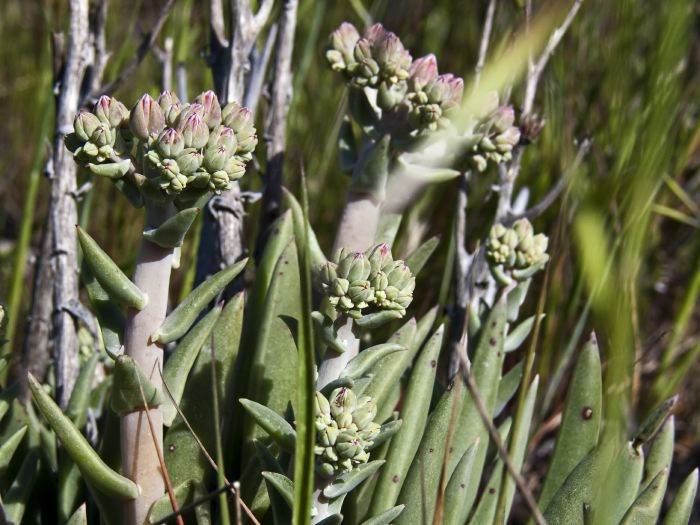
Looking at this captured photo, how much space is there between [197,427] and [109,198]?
120 centimetres

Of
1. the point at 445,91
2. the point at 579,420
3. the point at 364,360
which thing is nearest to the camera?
the point at 364,360

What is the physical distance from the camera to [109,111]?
758 mm

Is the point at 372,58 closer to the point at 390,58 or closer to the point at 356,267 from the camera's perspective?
the point at 390,58

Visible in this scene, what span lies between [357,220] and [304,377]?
435mm

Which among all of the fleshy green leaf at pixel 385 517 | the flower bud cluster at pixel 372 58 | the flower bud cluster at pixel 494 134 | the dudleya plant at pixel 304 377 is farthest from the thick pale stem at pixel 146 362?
the flower bud cluster at pixel 494 134

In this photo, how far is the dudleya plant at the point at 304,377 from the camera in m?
0.75

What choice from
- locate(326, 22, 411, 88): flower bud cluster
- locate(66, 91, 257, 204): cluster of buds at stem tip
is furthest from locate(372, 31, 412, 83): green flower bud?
locate(66, 91, 257, 204): cluster of buds at stem tip

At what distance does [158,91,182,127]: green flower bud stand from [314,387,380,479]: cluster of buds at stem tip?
0.29m

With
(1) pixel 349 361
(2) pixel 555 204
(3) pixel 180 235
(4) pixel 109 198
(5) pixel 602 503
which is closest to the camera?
(5) pixel 602 503

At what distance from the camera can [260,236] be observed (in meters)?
1.26

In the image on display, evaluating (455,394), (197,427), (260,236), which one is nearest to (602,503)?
(455,394)

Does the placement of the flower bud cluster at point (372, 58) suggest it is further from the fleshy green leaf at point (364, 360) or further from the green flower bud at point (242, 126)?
the fleshy green leaf at point (364, 360)

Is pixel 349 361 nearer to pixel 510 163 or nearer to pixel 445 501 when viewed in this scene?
pixel 445 501

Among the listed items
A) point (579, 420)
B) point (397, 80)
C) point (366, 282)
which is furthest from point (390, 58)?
point (579, 420)
